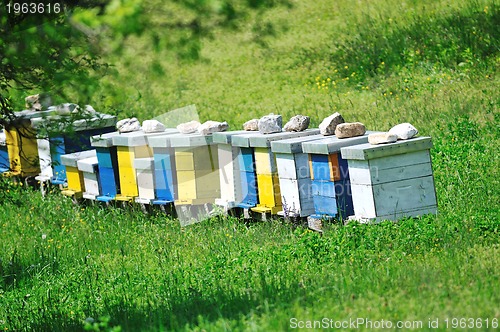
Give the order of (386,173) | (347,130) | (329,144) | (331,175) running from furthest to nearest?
(347,130) < (331,175) < (329,144) < (386,173)

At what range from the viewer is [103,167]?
11617 mm

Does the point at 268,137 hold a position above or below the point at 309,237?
above

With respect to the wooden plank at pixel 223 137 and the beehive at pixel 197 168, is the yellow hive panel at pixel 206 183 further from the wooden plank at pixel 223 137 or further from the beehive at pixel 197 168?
the wooden plank at pixel 223 137

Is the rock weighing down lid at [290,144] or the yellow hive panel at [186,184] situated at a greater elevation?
the rock weighing down lid at [290,144]

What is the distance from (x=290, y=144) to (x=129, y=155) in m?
2.96

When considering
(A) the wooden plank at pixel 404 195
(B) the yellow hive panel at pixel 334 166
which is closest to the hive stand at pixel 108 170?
(B) the yellow hive panel at pixel 334 166

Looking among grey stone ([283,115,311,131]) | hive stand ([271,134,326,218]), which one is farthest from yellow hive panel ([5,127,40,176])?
hive stand ([271,134,326,218])

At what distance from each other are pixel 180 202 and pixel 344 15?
10.9 meters

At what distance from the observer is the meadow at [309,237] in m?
5.65

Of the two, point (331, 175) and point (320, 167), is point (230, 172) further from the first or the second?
point (331, 175)

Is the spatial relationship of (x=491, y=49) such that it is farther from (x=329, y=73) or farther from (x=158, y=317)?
(x=158, y=317)

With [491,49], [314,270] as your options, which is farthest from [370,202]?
[491,49]

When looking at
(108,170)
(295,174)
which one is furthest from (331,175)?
(108,170)

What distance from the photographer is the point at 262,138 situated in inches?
365
